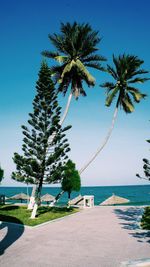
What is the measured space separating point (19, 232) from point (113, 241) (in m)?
5.27

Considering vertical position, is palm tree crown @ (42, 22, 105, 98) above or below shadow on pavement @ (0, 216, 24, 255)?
above

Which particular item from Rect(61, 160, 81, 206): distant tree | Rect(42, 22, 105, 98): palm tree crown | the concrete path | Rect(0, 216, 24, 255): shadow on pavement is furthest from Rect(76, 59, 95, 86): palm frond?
Rect(0, 216, 24, 255): shadow on pavement

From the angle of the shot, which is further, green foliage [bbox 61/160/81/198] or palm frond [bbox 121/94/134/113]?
palm frond [bbox 121/94/134/113]

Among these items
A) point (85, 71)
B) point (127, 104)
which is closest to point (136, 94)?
point (127, 104)

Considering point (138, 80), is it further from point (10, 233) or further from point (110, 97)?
point (10, 233)

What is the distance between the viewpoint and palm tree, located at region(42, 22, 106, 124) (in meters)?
23.2

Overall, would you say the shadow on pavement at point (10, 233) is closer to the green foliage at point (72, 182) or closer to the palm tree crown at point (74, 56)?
the green foliage at point (72, 182)

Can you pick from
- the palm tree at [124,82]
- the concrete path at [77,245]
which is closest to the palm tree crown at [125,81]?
the palm tree at [124,82]

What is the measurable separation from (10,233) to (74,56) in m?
17.4

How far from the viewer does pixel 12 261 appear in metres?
8.69

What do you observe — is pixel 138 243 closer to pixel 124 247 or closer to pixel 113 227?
pixel 124 247

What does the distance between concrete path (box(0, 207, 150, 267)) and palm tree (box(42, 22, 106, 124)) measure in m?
11.3

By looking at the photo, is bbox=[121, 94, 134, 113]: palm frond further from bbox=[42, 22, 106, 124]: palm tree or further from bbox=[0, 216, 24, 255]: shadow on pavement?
bbox=[0, 216, 24, 255]: shadow on pavement

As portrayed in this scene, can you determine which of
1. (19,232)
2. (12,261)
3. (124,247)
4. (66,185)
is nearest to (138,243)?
(124,247)
